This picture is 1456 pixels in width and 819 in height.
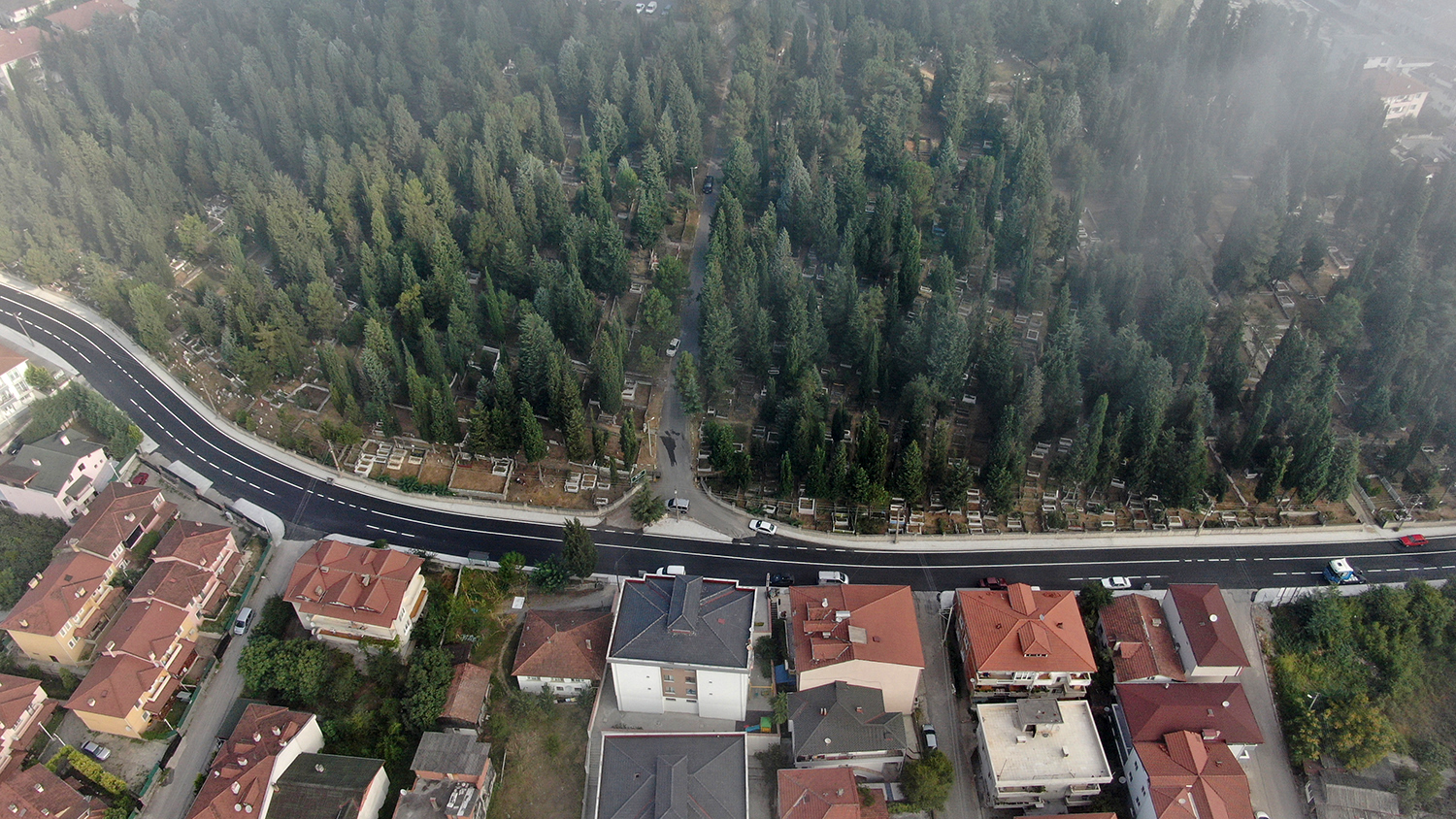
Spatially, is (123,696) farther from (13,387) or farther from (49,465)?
(13,387)

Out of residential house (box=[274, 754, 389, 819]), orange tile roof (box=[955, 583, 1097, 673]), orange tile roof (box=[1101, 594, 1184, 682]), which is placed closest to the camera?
residential house (box=[274, 754, 389, 819])

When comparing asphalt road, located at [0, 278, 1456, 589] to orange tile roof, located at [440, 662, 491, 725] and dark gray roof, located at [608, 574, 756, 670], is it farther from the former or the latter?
orange tile roof, located at [440, 662, 491, 725]

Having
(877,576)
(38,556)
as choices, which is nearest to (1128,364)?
(877,576)

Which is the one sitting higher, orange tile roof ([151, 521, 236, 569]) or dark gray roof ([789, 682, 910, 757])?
dark gray roof ([789, 682, 910, 757])

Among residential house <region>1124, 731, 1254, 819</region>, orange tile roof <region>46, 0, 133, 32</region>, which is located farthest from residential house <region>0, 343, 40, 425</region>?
residential house <region>1124, 731, 1254, 819</region>

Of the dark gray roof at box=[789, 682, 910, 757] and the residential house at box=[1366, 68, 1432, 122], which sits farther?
the residential house at box=[1366, 68, 1432, 122]

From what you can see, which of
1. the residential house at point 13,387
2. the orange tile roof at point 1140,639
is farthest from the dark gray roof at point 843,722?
the residential house at point 13,387

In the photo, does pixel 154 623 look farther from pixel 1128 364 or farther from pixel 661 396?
pixel 1128 364

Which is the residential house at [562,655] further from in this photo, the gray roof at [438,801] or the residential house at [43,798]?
the residential house at [43,798]
